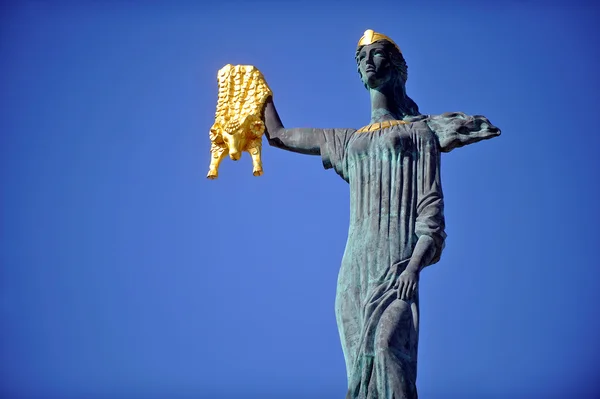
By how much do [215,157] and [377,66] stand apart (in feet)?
7.84

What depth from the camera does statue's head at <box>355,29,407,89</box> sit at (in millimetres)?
14258

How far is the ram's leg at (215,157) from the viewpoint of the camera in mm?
14211

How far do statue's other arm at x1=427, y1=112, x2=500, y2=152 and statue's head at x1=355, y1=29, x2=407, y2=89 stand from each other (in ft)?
3.32

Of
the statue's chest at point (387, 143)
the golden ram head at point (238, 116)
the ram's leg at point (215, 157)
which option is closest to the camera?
the statue's chest at point (387, 143)

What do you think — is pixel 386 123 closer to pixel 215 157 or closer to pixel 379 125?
pixel 379 125

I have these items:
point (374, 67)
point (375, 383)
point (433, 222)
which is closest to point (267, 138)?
point (374, 67)

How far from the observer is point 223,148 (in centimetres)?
1438

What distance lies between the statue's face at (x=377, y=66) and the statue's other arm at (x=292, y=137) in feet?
3.08

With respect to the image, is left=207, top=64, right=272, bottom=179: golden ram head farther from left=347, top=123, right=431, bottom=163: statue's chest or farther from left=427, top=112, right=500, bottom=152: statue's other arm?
left=427, top=112, right=500, bottom=152: statue's other arm

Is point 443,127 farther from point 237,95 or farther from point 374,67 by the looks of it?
point 237,95

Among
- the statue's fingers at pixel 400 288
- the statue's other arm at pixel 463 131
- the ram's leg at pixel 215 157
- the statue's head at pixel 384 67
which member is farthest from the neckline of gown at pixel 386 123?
the statue's fingers at pixel 400 288

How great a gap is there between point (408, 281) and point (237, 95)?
3725 millimetres

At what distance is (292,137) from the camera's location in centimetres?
1448

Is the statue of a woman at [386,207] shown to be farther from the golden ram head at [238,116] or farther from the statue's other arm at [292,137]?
the golden ram head at [238,116]
